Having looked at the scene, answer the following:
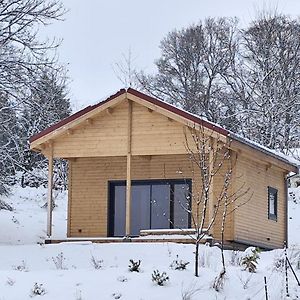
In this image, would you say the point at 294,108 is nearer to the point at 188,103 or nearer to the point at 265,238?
the point at 188,103

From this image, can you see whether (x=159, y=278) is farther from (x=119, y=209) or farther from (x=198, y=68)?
(x=198, y=68)

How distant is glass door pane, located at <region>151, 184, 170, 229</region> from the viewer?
23.7 metres

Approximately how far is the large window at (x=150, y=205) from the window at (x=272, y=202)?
2906 millimetres

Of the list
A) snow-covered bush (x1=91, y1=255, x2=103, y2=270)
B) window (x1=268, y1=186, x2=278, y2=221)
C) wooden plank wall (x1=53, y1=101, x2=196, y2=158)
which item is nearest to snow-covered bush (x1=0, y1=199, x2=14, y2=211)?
wooden plank wall (x1=53, y1=101, x2=196, y2=158)

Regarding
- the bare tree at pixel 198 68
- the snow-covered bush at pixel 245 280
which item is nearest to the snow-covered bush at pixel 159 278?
the snow-covered bush at pixel 245 280

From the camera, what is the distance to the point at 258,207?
76.9 ft

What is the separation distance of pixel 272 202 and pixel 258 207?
1.69 m

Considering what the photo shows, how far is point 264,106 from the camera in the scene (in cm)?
3856

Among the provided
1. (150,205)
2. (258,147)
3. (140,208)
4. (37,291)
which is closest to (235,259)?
(37,291)

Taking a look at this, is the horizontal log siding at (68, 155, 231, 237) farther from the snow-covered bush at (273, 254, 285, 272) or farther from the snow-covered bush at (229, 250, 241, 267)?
the snow-covered bush at (273, 254, 285, 272)

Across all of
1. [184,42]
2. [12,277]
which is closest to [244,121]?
[184,42]

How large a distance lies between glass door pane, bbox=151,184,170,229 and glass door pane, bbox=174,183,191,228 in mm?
265

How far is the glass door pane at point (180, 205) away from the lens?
23141mm

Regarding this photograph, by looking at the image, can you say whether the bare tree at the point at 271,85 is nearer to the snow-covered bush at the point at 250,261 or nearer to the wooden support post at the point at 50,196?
the wooden support post at the point at 50,196
